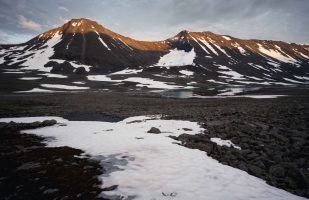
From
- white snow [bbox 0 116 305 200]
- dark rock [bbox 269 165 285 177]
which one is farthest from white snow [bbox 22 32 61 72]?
dark rock [bbox 269 165 285 177]

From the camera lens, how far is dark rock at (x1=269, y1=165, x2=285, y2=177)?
36.9 feet

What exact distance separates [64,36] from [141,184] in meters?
206

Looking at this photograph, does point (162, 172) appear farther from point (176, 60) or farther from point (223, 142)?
point (176, 60)

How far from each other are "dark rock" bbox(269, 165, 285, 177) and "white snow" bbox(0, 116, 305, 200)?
4.22 ft

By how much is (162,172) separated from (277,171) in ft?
17.6

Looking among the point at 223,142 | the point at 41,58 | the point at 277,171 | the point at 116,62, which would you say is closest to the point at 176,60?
the point at 116,62

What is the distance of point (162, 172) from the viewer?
10.7 meters

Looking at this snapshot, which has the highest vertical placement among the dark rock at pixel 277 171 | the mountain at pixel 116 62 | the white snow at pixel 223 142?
the mountain at pixel 116 62

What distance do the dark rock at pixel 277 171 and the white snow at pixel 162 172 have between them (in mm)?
1288

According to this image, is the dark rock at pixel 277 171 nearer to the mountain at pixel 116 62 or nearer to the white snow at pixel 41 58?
the mountain at pixel 116 62

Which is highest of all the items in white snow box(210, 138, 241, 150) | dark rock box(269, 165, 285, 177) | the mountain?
the mountain

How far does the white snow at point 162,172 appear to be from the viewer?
8.89m

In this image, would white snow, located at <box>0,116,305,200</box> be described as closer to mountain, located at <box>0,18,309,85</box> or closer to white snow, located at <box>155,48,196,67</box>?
mountain, located at <box>0,18,309,85</box>

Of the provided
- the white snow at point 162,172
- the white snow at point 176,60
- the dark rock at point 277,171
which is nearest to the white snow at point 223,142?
the white snow at point 162,172
